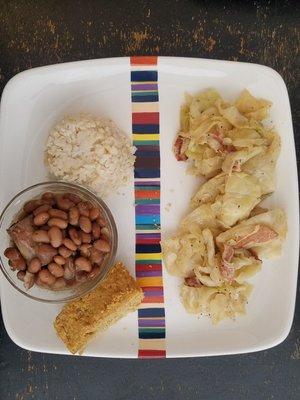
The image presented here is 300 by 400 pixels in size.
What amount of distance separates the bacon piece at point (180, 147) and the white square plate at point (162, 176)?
0.07ft

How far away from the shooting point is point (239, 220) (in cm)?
152

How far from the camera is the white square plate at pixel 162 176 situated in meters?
1.55

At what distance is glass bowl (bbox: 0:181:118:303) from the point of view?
1.46 meters

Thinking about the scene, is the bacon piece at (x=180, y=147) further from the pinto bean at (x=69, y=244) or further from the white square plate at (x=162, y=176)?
the pinto bean at (x=69, y=244)

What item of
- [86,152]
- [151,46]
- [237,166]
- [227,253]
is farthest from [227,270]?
[151,46]

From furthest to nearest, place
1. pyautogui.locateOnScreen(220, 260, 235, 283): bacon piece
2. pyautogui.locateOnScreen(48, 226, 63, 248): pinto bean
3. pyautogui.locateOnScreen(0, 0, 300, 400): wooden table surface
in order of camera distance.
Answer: pyautogui.locateOnScreen(0, 0, 300, 400): wooden table surface
pyautogui.locateOnScreen(220, 260, 235, 283): bacon piece
pyautogui.locateOnScreen(48, 226, 63, 248): pinto bean

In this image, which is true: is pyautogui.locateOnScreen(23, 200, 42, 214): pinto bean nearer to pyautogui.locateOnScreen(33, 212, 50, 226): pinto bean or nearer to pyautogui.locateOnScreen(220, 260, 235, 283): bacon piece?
pyautogui.locateOnScreen(33, 212, 50, 226): pinto bean

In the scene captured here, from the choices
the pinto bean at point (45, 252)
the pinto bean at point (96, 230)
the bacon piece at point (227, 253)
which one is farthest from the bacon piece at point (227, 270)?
A: the pinto bean at point (45, 252)

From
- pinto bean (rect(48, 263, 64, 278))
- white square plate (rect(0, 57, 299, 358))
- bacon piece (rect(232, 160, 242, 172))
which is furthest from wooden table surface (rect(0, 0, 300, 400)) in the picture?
pinto bean (rect(48, 263, 64, 278))

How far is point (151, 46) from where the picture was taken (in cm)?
167

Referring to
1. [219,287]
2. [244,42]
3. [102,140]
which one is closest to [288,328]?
[219,287]

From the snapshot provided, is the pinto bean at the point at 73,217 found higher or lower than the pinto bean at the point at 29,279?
higher

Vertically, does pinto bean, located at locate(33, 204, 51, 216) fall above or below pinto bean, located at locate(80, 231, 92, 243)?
above

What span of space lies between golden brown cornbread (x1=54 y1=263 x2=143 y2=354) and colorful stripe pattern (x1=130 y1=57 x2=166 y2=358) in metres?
0.05
